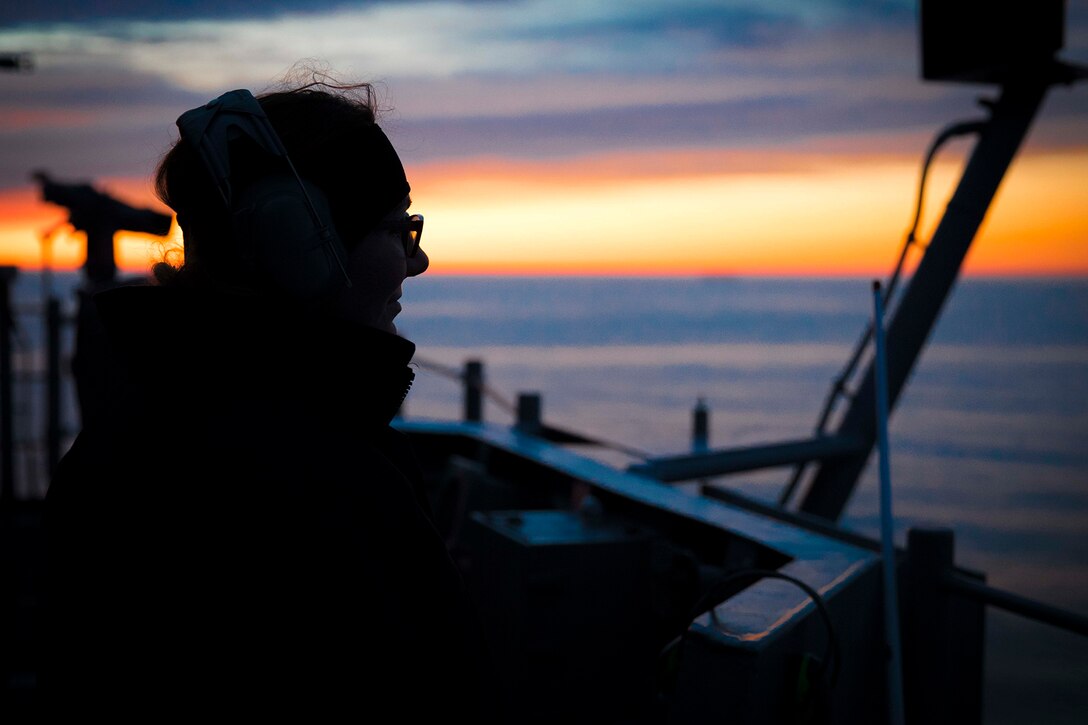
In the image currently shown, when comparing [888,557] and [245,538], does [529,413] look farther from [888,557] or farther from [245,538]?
[245,538]

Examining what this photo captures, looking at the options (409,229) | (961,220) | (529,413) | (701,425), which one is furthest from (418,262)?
(701,425)

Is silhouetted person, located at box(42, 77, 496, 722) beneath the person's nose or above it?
beneath

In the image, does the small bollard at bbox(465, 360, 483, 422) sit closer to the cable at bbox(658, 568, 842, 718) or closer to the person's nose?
the cable at bbox(658, 568, 842, 718)

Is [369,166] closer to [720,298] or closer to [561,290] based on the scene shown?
[720,298]

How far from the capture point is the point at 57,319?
9914 mm

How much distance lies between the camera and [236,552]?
40.3 inches

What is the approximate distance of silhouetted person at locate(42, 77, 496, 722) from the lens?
1.02 meters

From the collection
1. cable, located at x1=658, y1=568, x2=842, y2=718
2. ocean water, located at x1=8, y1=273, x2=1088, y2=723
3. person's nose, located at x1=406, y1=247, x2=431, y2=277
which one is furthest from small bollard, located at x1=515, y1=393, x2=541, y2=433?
person's nose, located at x1=406, y1=247, x2=431, y2=277

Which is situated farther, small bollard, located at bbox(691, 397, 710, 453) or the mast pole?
small bollard, located at bbox(691, 397, 710, 453)

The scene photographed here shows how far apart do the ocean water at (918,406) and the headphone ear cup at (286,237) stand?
60cm

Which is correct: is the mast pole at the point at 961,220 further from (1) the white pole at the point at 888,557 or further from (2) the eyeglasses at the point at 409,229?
(2) the eyeglasses at the point at 409,229

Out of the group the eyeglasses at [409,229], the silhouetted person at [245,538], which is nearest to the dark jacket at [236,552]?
the silhouetted person at [245,538]

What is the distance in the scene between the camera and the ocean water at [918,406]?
14727 mm

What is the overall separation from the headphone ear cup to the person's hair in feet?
0.07
